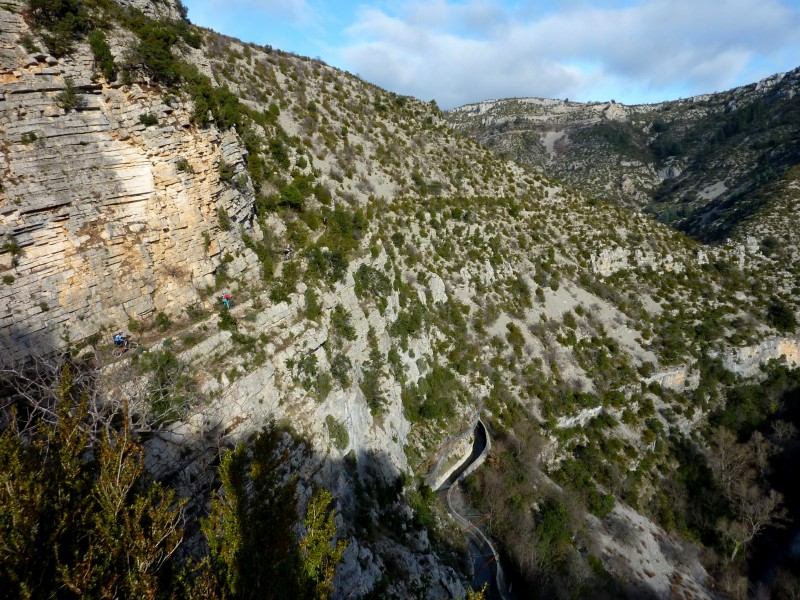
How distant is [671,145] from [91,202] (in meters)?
119

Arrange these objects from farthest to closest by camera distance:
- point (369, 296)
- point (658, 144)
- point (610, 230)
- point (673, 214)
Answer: point (658, 144), point (673, 214), point (610, 230), point (369, 296)

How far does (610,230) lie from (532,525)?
28.6m

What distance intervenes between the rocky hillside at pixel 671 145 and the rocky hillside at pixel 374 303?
2627 cm

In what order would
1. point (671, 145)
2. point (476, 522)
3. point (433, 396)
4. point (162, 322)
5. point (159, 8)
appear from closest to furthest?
point (162, 322)
point (159, 8)
point (476, 522)
point (433, 396)
point (671, 145)

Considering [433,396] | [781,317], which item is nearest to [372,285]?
[433,396]

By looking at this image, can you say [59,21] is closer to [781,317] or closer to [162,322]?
[162,322]

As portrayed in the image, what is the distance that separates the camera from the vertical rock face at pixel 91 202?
36.1 ft

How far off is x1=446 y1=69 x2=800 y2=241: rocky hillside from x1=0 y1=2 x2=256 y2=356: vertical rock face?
192 ft

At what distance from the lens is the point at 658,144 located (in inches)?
3841

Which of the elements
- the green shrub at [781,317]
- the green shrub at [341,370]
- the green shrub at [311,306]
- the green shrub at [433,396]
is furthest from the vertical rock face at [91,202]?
the green shrub at [781,317]

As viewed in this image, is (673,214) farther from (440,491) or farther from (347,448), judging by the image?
(347,448)

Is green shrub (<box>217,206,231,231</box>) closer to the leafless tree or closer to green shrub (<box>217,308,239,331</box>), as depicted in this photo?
green shrub (<box>217,308,239,331</box>)

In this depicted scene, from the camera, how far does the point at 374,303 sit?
71.2ft

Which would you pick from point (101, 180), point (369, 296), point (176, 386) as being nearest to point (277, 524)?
point (176, 386)
